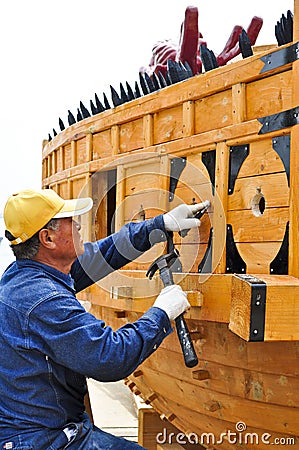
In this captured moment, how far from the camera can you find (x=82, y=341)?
224cm

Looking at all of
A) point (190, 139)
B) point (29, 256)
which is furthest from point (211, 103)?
point (29, 256)

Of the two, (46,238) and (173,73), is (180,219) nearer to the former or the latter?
(46,238)

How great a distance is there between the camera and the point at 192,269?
3430mm

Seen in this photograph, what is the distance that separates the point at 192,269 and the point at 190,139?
2.47 feet

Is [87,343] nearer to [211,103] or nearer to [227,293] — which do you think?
[227,293]

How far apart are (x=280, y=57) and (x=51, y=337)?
1709 mm

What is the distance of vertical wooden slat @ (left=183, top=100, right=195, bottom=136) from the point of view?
11.2ft

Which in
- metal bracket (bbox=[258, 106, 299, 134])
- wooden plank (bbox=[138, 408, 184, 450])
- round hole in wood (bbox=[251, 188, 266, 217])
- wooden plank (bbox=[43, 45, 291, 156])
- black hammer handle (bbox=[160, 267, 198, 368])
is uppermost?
wooden plank (bbox=[43, 45, 291, 156])

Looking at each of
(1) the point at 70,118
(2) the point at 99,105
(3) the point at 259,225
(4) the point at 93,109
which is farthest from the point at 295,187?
(1) the point at 70,118

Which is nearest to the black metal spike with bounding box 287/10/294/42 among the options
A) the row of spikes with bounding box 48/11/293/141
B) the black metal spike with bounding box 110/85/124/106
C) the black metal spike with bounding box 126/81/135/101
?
the row of spikes with bounding box 48/11/293/141

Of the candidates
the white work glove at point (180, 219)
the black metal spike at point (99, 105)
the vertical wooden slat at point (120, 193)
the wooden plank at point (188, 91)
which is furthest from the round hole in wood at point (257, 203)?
the black metal spike at point (99, 105)

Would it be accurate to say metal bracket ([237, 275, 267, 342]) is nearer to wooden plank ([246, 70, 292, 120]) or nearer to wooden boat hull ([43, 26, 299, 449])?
wooden boat hull ([43, 26, 299, 449])

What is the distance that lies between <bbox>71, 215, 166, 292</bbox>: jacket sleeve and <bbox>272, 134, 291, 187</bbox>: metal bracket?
69 cm

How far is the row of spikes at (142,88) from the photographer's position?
3596 millimetres
